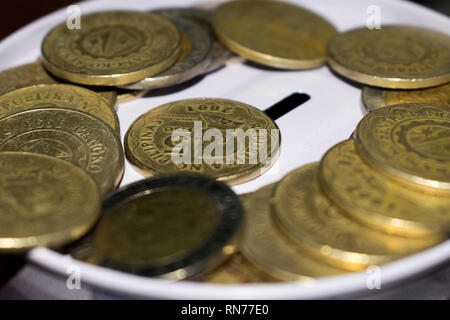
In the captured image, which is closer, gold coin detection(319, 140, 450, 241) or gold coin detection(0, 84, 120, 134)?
gold coin detection(319, 140, 450, 241)

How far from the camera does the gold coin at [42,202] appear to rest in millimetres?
858

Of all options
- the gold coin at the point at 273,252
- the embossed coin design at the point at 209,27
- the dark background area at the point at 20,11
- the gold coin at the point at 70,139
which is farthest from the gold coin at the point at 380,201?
the dark background area at the point at 20,11

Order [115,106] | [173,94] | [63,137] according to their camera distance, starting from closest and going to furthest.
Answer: [63,137] → [115,106] → [173,94]

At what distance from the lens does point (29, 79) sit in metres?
1.33

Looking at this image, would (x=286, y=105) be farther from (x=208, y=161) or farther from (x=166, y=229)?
(x=166, y=229)

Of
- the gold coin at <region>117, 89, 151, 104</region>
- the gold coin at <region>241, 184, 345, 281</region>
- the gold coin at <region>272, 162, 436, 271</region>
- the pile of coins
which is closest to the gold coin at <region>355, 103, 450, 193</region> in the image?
the pile of coins

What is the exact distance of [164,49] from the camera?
133 centimetres

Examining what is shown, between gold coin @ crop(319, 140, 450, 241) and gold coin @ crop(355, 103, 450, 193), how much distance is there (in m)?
0.02

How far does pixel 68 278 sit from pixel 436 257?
0.57m

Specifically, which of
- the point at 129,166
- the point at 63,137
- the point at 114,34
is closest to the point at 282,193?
the point at 129,166

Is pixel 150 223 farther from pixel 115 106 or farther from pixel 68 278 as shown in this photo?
pixel 115 106

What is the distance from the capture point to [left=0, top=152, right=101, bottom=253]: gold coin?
0.86 meters

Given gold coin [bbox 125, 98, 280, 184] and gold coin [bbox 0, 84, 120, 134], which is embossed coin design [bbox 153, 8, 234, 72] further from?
gold coin [bbox 0, 84, 120, 134]
